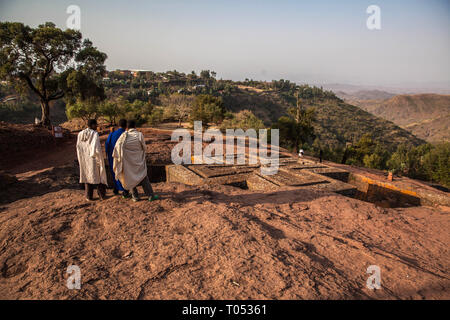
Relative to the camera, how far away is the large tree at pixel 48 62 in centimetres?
1241

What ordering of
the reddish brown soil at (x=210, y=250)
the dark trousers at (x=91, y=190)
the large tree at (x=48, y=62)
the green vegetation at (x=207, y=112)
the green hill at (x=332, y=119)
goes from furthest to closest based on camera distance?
the green hill at (x=332, y=119) < the green vegetation at (x=207, y=112) < the large tree at (x=48, y=62) < the dark trousers at (x=91, y=190) < the reddish brown soil at (x=210, y=250)

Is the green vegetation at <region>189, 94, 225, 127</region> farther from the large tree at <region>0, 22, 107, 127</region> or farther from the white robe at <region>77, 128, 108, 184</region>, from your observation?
the white robe at <region>77, 128, 108, 184</region>

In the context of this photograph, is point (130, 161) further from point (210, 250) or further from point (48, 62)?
point (48, 62)

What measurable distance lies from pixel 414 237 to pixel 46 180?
7.63 metres

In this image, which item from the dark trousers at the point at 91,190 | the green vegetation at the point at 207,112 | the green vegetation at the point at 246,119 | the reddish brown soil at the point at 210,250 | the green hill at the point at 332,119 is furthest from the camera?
the green hill at the point at 332,119

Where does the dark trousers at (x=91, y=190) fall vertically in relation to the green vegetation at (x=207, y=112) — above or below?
below

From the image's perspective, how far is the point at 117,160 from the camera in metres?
3.69

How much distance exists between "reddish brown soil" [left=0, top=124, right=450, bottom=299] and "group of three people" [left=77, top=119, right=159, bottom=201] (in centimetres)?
29

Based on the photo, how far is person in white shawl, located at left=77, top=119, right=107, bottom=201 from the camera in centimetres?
373

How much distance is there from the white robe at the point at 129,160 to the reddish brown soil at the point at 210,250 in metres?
0.36

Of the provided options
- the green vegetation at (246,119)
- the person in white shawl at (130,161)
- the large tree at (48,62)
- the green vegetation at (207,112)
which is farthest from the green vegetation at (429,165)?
the large tree at (48,62)

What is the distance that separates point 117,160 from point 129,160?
0.17m

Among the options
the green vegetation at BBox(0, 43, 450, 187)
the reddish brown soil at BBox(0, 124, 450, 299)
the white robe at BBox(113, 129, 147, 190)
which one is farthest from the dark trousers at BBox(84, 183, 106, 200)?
the green vegetation at BBox(0, 43, 450, 187)

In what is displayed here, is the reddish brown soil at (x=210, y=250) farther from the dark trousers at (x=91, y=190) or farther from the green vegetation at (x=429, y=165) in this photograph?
the green vegetation at (x=429, y=165)
